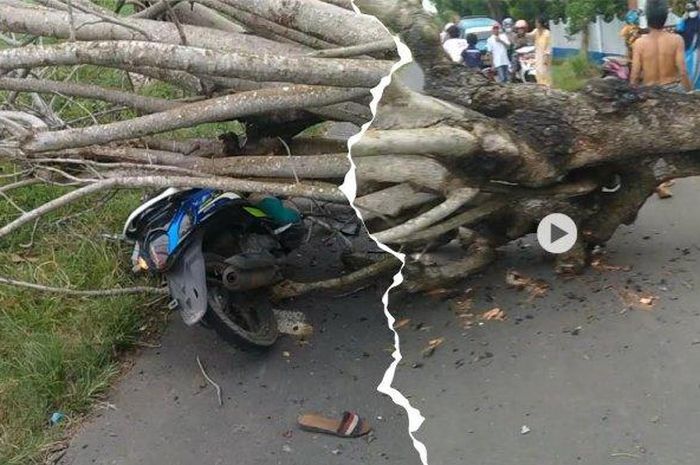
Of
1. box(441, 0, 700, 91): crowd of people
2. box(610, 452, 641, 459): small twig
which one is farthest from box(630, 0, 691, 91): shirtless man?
box(610, 452, 641, 459): small twig

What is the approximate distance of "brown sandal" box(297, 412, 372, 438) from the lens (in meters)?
3.09

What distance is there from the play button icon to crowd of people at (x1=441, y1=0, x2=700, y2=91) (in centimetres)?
20

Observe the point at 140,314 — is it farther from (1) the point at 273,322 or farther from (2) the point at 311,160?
(2) the point at 311,160

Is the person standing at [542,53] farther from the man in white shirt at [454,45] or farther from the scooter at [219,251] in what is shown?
the scooter at [219,251]

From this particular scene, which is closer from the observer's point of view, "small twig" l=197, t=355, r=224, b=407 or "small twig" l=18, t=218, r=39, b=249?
"small twig" l=197, t=355, r=224, b=407

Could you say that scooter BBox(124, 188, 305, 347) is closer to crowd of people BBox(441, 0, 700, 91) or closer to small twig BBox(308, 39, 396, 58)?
small twig BBox(308, 39, 396, 58)

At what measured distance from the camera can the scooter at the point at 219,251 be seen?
345 centimetres

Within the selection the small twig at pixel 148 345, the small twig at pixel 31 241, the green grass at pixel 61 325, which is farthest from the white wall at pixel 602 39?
the small twig at pixel 31 241

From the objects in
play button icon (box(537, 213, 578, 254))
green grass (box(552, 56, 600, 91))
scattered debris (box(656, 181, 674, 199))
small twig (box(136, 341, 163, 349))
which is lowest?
small twig (box(136, 341, 163, 349))

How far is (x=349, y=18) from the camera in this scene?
2.56 metres

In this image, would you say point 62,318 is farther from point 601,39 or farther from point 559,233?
point 601,39

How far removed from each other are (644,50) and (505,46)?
0.19 meters

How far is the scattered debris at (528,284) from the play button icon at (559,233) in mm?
53

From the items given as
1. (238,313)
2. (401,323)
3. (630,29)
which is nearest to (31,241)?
(238,313)
